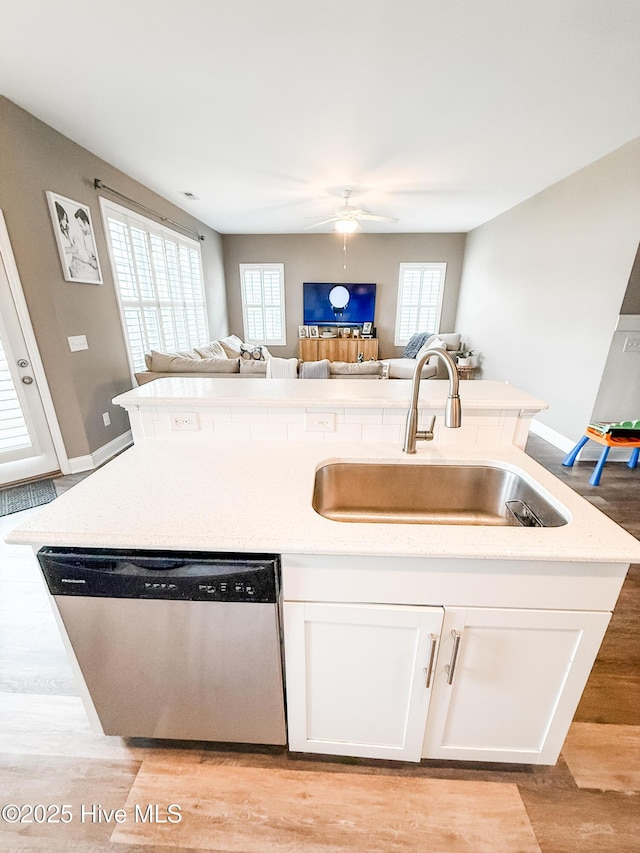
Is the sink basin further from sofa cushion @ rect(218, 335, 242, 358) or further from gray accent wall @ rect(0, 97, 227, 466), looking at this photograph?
sofa cushion @ rect(218, 335, 242, 358)

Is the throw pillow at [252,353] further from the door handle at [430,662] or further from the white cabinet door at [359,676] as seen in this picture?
the door handle at [430,662]

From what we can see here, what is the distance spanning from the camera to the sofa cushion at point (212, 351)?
14.3 ft

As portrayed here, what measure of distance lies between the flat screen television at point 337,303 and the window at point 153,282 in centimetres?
203

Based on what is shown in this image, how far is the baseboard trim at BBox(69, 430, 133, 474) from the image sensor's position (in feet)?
9.25

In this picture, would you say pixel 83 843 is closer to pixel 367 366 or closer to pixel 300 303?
pixel 367 366

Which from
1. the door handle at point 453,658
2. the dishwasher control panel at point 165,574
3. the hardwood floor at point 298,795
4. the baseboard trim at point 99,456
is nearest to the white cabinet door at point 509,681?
the door handle at point 453,658

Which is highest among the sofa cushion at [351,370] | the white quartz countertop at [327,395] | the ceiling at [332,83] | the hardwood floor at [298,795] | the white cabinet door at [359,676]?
the ceiling at [332,83]

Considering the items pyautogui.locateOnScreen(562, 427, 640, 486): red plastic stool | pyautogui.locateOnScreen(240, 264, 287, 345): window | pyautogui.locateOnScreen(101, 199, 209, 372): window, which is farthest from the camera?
pyautogui.locateOnScreen(240, 264, 287, 345): window

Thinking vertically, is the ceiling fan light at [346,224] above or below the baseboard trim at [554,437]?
above

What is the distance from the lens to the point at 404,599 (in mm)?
812

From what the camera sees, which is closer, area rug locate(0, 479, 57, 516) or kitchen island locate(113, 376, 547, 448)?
kitchen island locate(113, 376, 547, 448)

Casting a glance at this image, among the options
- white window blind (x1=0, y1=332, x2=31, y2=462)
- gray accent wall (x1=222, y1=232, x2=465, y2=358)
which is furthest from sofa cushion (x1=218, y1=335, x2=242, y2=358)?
white window blind (x1=0, y1=332, x2=31, y2=462)

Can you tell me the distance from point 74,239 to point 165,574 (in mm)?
3092

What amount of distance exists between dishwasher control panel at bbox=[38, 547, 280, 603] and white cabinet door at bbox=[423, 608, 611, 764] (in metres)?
0.48
